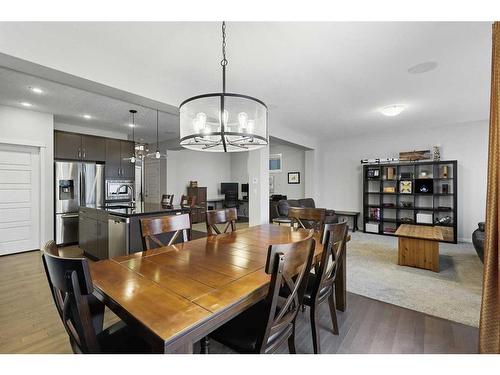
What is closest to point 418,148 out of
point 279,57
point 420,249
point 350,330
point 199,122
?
point 420,249

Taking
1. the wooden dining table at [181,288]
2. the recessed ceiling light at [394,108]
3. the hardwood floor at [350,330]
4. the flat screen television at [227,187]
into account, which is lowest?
the hardwood floor at [350,330]

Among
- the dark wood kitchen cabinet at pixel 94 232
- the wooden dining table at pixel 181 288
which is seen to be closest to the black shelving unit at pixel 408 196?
the wooden dining table at pixel 181 288

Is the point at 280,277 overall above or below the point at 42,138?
below

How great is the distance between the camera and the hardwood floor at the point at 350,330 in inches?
68.8

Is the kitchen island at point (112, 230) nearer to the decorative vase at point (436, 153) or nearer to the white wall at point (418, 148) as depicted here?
the white wall at point (418, 148)

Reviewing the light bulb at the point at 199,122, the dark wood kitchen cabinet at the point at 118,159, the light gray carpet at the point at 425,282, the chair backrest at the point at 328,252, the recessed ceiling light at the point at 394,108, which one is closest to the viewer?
the chair backrest at the point at 328,252

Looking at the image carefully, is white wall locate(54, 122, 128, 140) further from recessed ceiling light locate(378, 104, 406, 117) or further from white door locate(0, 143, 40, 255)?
recessed ceiling light locate(378, 104, 406, 117)

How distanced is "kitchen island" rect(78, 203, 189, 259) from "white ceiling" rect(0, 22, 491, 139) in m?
1.49

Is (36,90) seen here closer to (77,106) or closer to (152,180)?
(77,106)

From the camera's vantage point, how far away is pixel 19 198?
13.6 feet

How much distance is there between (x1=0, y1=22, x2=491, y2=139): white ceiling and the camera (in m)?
1.98

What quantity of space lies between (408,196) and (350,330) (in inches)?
191

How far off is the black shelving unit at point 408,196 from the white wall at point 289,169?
1867mm

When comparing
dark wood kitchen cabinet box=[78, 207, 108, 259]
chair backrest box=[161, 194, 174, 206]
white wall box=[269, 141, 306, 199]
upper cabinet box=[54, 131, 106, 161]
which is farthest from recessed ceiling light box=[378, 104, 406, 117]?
upper cabinet box=[54, 131, 106, 161]
